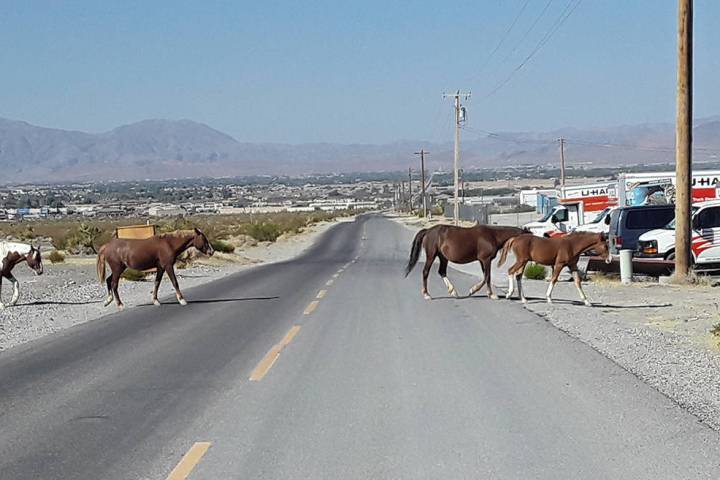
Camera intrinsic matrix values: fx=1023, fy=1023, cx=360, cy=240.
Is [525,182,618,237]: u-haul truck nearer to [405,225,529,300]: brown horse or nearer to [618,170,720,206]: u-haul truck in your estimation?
[618,170,720,206]: u-haul truck

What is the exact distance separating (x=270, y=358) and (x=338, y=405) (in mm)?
3158

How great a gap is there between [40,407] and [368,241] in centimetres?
5476

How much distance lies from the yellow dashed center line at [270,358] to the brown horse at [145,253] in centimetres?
558

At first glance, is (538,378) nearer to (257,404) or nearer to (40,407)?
(257,404)

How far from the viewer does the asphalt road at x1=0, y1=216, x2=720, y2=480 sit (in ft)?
24.8

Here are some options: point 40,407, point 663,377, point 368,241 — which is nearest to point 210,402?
point 40,407

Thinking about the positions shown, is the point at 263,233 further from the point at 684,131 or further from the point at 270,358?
the point at 270,358

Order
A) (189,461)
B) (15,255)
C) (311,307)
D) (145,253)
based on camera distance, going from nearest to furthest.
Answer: (189,461)
(311,307)
(145,253)
(15,255)

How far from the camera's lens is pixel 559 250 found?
1905 cm

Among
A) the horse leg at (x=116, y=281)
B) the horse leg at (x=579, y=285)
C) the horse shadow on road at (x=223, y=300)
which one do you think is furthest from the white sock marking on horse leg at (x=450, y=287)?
the horse leg at (x=116, y=281)

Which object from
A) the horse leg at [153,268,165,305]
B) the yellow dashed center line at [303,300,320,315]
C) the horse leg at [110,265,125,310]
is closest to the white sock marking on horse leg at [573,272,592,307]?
the yellow dashed center line at [303,300,320,315]

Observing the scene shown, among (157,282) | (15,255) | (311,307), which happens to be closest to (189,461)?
(311,307)

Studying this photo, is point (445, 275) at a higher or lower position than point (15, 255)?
lower

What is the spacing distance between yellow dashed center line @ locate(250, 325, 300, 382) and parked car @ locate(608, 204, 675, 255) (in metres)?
16.5
